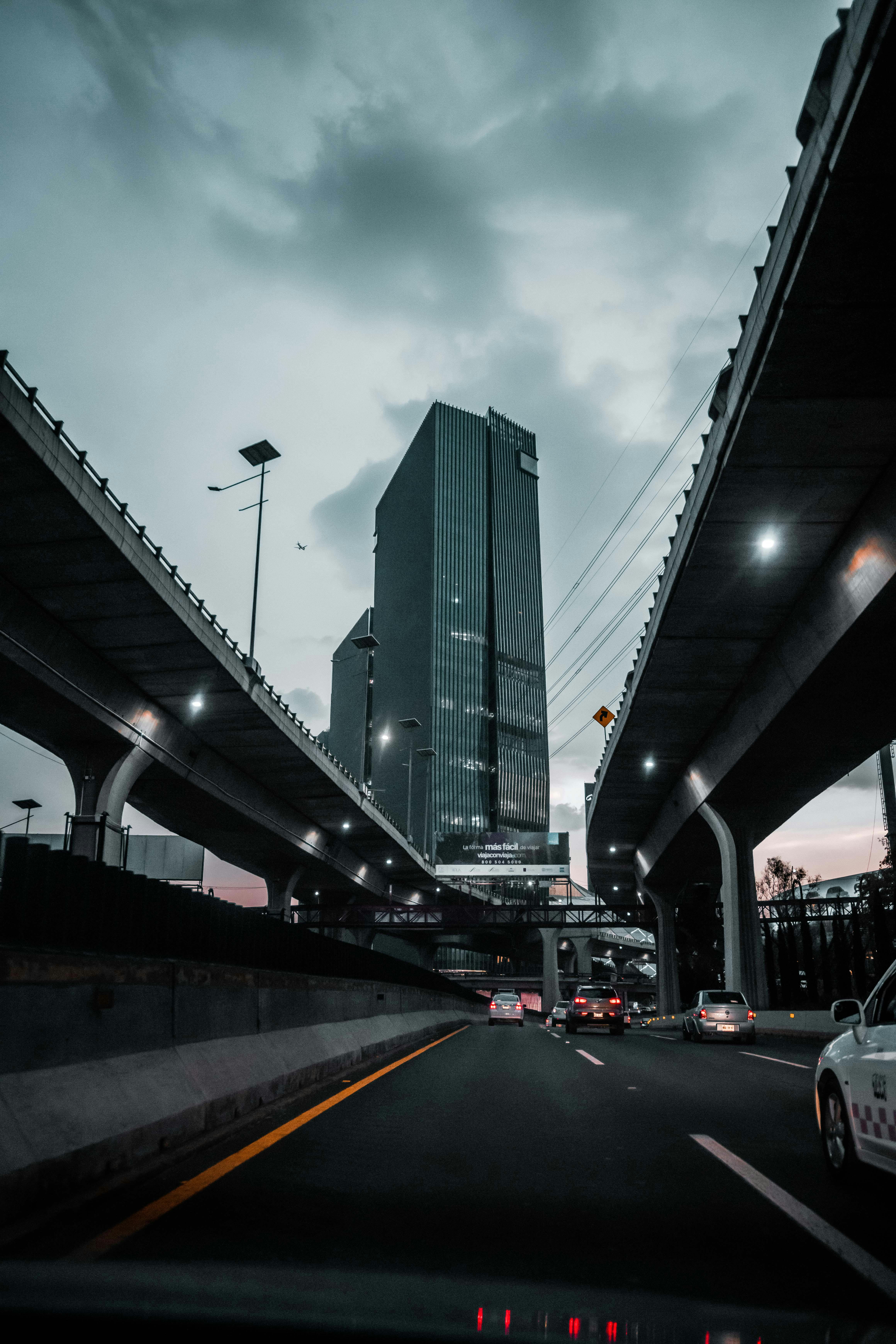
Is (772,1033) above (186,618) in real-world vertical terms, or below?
below

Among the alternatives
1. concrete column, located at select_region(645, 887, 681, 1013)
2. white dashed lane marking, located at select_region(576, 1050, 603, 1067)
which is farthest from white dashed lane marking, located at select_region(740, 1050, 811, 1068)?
concrete column, located at select_region(645, 887, 681, 1013)

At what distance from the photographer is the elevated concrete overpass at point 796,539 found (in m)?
12.4

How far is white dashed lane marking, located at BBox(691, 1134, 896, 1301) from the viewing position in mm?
4445

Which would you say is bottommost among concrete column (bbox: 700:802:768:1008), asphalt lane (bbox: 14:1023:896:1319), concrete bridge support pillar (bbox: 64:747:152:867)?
asphalt lane (bbox: 14:1023:896:1319)

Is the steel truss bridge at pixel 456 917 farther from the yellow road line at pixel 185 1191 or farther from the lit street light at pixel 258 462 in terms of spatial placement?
the yellow road line at pixel 185 1191

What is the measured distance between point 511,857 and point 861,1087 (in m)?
90.9

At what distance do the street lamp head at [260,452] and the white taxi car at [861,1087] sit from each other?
42.9 metres

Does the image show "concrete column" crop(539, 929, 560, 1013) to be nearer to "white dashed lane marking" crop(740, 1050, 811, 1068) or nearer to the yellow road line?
"white dashed lane marking" crop(740, 1050, 811, 1068)

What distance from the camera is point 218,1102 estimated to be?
8.24 meters

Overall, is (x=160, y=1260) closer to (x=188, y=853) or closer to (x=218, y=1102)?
(x=218, y=1102)

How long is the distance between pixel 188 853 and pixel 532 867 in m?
37.7

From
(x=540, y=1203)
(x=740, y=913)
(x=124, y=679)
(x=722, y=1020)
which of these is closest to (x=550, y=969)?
(x=740, y=913)

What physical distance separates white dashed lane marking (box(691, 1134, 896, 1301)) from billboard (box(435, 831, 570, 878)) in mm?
83512

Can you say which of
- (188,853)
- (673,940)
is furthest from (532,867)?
(188,853)
